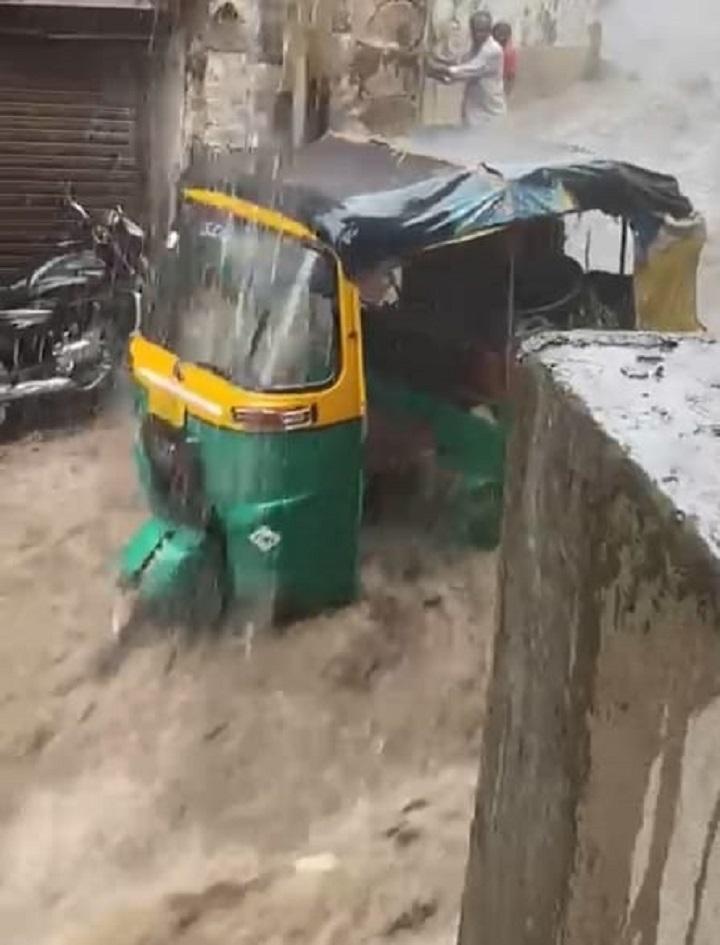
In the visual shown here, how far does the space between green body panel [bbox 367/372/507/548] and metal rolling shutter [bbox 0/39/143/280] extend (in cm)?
112

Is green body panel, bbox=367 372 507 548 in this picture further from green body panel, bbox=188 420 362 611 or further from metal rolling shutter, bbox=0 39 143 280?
metal rolling shutter, bbox=0 39 143 280

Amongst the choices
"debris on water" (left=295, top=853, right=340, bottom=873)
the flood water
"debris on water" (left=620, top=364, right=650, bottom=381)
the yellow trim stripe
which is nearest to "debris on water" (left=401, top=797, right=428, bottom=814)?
"debris on water" (left=295, top=853, right=340, bottom=873)

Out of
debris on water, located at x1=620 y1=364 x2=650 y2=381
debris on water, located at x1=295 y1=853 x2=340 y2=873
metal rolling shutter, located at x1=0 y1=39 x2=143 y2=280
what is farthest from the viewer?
metal rolling shutter, located at x1=0 y1=39 x2=143 y2=280

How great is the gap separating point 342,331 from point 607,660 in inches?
71.1

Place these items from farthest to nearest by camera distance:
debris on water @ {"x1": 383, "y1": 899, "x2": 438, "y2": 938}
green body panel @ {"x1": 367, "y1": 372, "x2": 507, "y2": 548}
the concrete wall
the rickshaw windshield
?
green body panel @ {"x1": 367, "y1": 372, "x2": 507, "y2": 548} → the rickshaw windshield → debris on water @ {"x1": 383, "y1": 899, "x2": 438, "y2": 938} → the concrete wall

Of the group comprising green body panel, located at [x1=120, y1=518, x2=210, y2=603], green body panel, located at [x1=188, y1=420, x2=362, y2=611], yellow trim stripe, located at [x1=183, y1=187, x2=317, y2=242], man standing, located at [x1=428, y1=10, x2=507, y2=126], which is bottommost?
green body panel, located at [x1=120, y1=518, x2=210, y2=603]

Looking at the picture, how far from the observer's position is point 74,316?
348 centimetres

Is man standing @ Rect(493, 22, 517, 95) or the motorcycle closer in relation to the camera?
man standing @ Rect(493, 22, 517, 95)

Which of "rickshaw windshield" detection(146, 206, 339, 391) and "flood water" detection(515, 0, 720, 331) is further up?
"flood water" detection(515, 0, 720, 331)

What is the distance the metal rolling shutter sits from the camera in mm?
3605

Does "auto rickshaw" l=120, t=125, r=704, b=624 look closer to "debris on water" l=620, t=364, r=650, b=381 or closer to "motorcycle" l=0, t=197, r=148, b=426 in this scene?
"motorcycle" l=0, t=197, r=148, b=426

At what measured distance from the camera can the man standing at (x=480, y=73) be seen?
3.06 metres

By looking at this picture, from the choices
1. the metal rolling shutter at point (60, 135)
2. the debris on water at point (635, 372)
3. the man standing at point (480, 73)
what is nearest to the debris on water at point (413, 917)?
the debris on water at point (635, 372)

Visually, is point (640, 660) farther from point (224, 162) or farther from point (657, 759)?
point (224, 162)
